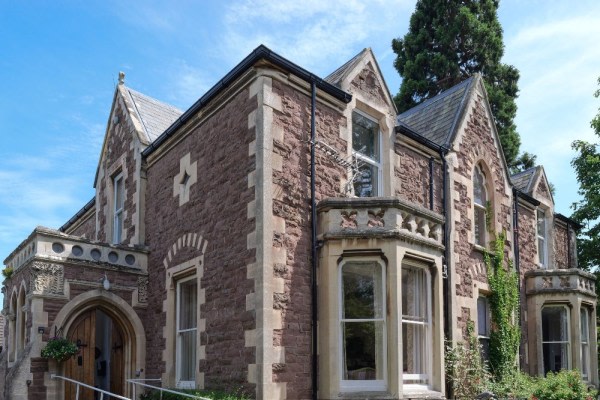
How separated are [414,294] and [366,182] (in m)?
2.68

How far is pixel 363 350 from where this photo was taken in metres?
11.1

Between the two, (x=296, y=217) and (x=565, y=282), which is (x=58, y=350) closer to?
(x=296, y=217)

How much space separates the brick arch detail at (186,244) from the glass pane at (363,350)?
10.6 ft

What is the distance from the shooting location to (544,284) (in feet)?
59.0

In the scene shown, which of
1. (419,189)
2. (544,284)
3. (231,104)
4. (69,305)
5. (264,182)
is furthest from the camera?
(544,284)

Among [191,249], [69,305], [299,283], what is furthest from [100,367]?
[299,283]

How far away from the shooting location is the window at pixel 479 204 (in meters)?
16.6

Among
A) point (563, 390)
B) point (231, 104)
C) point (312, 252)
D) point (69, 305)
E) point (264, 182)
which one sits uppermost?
point (231, 104)

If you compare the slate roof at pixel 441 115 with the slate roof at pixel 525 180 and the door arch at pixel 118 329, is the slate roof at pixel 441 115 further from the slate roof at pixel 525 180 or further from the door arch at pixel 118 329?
the door arch at pixel 118 329

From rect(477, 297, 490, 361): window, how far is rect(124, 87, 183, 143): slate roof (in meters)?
9.28

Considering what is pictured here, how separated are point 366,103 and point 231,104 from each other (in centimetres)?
292

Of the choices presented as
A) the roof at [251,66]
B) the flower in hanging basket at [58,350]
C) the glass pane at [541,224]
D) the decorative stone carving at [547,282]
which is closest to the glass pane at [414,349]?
the roof at [251,66]

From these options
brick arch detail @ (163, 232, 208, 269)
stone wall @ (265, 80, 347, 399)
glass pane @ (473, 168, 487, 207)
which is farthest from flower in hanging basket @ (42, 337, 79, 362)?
glass pane @ (473, 168, 487, 207)

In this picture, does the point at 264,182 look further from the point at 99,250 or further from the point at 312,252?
the point at 99,250
